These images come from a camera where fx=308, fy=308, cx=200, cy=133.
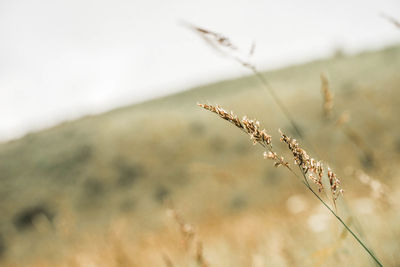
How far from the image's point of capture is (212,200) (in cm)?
2222

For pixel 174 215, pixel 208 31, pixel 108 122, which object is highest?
pixel 208 31

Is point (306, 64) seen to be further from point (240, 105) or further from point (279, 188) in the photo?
point (279, 188)

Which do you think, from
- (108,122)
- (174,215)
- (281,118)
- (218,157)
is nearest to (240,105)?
(281,118)

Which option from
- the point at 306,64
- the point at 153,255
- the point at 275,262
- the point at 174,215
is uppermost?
the point at 174,215

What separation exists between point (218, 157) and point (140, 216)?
8589 mm

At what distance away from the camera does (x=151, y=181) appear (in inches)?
1054

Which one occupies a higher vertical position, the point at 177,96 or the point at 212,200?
the point at 212,200

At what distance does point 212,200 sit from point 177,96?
3794 centimetres

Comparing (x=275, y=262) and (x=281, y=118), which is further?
(x=281, y=118)

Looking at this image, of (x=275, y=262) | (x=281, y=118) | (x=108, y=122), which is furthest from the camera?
(x=108, y=122)

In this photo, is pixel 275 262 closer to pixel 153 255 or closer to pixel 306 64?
pixel 153 255

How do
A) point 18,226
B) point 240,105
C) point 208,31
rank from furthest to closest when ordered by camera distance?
point 240,105, point 18,226, point 208,31

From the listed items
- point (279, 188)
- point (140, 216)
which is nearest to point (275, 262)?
point (279, 188)

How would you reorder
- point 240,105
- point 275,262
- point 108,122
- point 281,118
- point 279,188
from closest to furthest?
point 275,262 < point 279,188 < point 281,118 < point 240,105 < point 108,122
